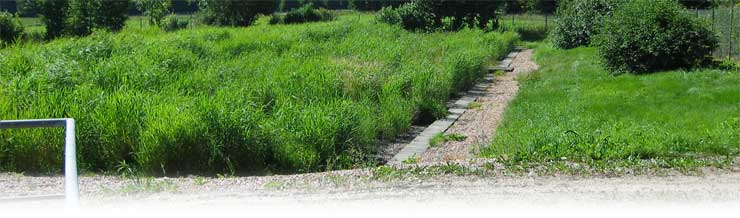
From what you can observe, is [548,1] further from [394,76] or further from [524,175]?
[524,175]

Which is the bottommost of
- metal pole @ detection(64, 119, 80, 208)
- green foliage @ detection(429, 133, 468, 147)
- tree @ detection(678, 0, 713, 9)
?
green foliage @ detection(429, 133, 468, 147)

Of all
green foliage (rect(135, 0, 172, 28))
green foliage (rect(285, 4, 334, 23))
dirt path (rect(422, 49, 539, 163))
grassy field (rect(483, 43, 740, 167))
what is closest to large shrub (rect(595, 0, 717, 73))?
grassy field (rect(483, 43, 740, 167))

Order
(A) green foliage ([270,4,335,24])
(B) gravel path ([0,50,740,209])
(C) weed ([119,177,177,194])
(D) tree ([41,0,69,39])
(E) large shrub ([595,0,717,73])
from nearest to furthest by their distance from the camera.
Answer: (B) gravel path ([0,50,740,209])
(C) weed ([119,177,177,194])
(E) large shrub ([595,0,717,73])
(D) tree ([41,0,69,39])
(A) green foliage ([270,4,335,24])

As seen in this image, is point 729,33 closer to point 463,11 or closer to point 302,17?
point 463,11

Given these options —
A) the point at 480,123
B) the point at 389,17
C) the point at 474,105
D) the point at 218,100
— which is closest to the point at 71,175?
the point at 218,100

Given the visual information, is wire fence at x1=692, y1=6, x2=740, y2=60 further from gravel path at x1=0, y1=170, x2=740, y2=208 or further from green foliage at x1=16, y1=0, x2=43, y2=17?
green foliage at x1=16, y1=0, x2=43, y2=17

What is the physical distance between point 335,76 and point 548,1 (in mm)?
36490

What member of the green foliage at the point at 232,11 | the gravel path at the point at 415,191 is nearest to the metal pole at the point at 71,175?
the gravel path at the point at 415,191

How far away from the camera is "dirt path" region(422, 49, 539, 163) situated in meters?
10.7

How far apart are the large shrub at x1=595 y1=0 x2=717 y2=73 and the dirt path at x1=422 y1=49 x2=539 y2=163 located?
267cm

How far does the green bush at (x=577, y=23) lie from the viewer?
2702 cm

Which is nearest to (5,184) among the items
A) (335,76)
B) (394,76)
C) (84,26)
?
(335,76)

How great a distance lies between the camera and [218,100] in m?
11.0

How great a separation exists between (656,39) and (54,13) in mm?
33824
